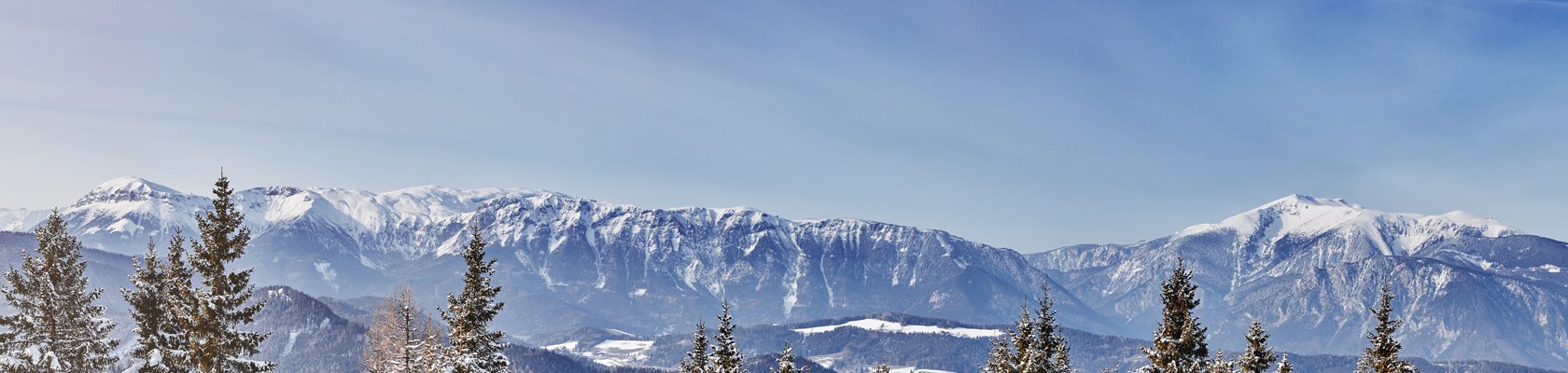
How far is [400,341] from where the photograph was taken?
50656mm

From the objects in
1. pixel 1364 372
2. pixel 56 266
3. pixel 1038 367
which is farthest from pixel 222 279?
pixel 1364 372

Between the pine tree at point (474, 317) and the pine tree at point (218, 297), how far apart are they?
22.5 feet

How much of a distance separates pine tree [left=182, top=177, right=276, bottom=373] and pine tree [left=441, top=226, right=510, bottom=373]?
6.84 metres

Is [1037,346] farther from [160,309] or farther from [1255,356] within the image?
[160,309]

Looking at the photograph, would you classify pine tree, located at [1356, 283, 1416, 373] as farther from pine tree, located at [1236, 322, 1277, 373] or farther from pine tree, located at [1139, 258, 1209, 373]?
pine tree, located at [1139, 258, 1209, 373]

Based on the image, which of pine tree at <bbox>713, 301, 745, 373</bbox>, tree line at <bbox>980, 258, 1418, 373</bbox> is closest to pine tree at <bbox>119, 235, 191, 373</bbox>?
pine tree at <bbox>713, 301, 745, 373</bbox>

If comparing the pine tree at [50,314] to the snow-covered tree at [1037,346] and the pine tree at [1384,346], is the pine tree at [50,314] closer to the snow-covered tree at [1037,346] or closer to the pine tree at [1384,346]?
the snow-covered tree at [1037,346]

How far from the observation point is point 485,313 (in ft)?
131

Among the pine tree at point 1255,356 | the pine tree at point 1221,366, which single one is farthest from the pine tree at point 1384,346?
the pine tree at point 1221,366

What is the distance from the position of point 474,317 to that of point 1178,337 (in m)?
26.2

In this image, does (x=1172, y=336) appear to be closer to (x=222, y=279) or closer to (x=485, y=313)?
(x=485, y=313)

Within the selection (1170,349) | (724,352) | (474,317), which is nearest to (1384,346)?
(1170,349)

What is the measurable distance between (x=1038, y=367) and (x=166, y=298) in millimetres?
32095

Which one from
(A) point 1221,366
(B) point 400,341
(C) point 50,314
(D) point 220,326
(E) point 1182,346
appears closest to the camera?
(D) point 220,326
